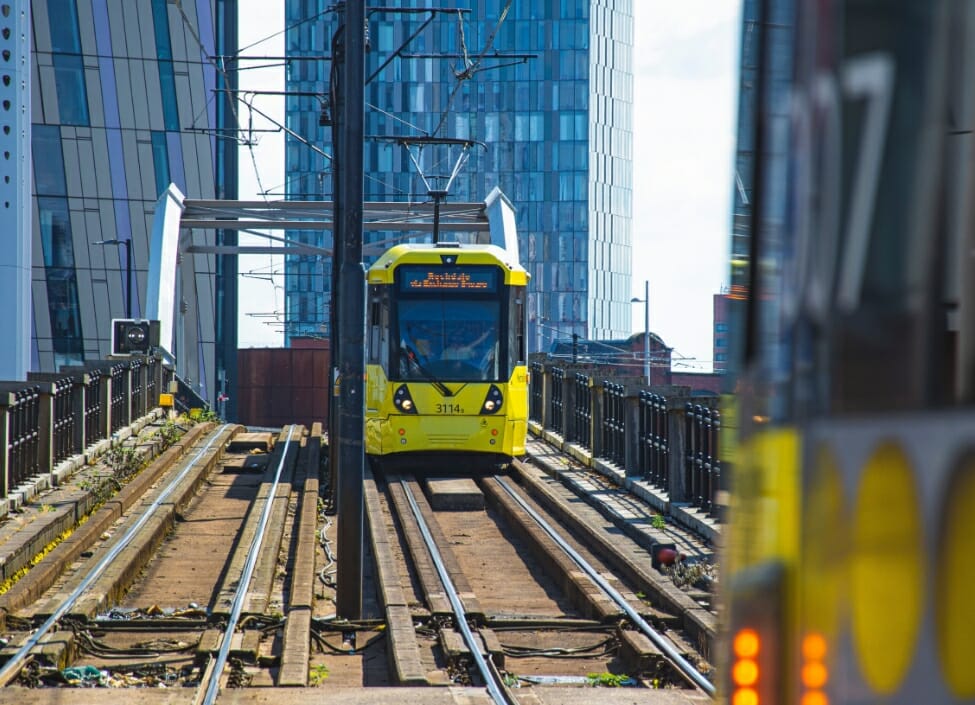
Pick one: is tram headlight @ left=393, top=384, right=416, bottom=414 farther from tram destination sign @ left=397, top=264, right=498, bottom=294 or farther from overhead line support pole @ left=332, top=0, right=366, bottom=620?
overhead line support pole @ left=332, top=0, right=366, bottom=620

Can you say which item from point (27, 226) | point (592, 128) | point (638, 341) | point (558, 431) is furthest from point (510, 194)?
point (558, 431)

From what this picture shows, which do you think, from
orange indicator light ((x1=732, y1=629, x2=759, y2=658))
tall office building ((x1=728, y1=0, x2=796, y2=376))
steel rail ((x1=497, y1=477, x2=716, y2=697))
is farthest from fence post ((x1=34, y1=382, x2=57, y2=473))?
orange indicator light ((x1=732, y1=629, x2=759, y2=658))

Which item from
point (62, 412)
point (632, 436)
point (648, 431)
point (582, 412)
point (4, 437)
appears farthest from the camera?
point (582, 412)

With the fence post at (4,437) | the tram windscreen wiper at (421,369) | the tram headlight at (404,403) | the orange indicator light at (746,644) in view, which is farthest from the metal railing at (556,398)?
the orange indicator light at (746,644)

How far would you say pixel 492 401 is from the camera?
64.3ft

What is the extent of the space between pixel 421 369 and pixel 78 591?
8.98 metres

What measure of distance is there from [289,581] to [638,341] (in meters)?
60.6

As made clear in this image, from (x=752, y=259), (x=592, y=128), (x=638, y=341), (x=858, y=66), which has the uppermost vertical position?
(x=592, y=128)

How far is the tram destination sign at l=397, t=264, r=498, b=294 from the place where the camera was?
Result: 19078 mm

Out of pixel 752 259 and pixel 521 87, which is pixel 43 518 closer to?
pixel 752 259

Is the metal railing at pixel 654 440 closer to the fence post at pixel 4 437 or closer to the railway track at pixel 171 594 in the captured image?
the railway track at pixel 171 594

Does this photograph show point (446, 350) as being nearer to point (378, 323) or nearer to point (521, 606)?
point (378, 323)

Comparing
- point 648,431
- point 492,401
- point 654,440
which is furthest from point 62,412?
point 654,440

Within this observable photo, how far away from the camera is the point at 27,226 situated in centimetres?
3244
